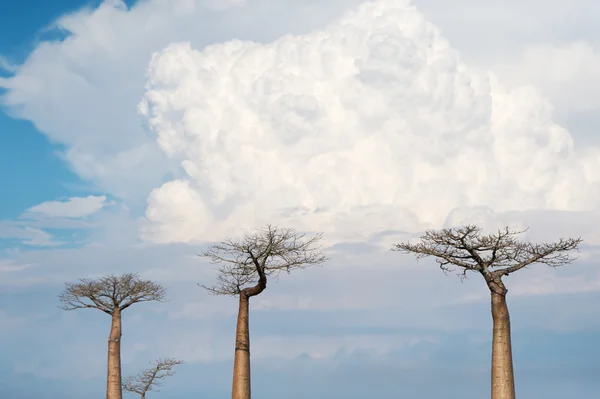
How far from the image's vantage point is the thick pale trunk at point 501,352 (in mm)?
21141

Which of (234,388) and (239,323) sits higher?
(239,323)

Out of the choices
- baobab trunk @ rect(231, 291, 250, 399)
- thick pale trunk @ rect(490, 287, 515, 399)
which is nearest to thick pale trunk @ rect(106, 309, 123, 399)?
baobab trunk @ rect(231, 291, 250, 399)

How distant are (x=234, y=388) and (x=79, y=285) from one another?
1127cm

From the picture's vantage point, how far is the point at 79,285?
1296 inches

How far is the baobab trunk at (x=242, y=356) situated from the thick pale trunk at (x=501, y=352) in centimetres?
707

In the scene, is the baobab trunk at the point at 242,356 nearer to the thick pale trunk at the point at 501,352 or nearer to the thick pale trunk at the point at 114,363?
the thick pale trunk at the point at 501,352

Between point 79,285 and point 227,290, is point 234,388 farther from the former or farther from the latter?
point 79,285

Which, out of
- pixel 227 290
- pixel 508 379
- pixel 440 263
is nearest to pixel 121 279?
pixel 227 290

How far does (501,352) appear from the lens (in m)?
21.3

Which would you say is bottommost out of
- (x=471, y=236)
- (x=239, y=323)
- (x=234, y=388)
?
(x=234, y=388)

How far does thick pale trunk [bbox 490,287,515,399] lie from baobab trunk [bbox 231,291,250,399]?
7.07m

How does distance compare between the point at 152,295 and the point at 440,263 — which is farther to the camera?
the point at 152,295

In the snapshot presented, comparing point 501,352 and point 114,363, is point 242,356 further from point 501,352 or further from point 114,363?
point 114,363

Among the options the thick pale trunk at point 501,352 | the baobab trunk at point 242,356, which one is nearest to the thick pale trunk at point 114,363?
the baobab trunk at point 242,356
